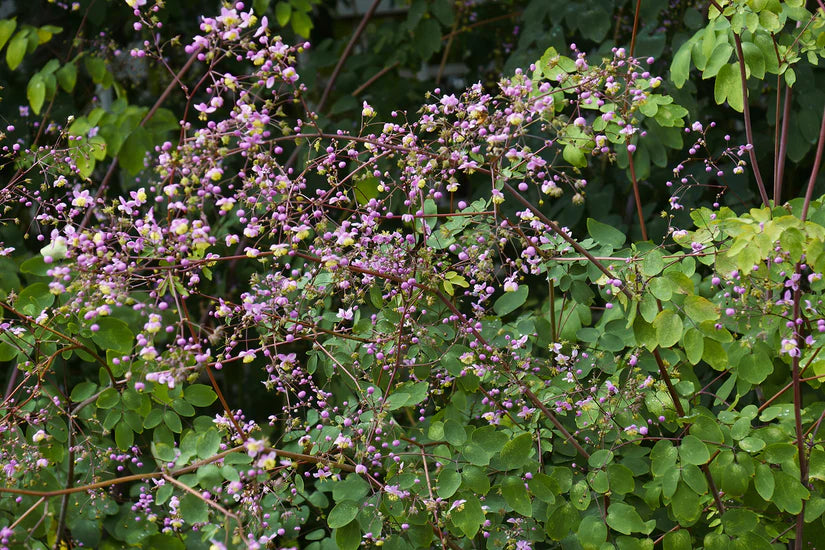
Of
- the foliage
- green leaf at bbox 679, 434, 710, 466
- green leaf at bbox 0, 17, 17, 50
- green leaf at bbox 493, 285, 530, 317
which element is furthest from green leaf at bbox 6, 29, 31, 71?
green leaf at bbox 679, 434, 710, 466

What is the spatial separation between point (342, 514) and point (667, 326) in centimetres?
68

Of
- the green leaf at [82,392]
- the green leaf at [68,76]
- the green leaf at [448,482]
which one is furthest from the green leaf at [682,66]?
the green leaf at [68,76]

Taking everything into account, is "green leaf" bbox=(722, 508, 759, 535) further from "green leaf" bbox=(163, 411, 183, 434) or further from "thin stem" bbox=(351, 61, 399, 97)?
"thin stem" bbox=(351, 61, 399, 97)

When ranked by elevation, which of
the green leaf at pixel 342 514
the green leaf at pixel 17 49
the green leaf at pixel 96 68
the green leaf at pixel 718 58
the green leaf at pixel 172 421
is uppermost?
the green leaf at pixel 718 58

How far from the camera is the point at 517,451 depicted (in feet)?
5.11

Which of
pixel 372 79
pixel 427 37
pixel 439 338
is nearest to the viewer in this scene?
pixel 439 338

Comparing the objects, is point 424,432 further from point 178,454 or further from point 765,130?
point 765,130

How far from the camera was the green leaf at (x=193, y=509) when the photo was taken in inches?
53.9

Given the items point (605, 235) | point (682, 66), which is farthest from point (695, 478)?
point (682, 66)

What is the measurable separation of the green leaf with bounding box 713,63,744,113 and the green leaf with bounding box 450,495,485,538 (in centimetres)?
102

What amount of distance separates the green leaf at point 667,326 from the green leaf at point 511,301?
14.3 inches

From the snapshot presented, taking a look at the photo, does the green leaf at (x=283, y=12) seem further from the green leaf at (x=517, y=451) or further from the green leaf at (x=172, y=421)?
the green leaf at (x=517, y=451)

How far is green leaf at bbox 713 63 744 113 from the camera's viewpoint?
1820mm

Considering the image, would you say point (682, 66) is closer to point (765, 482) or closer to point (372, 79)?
point (765, 482)
